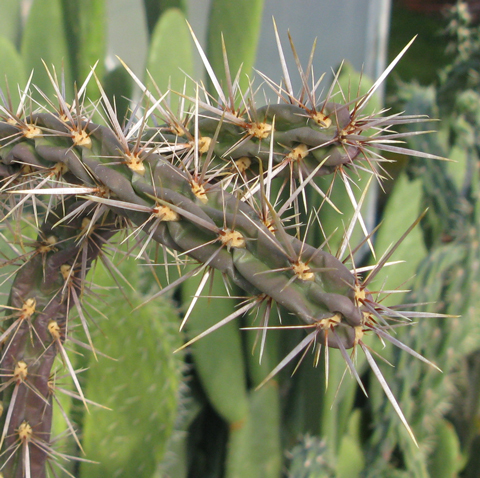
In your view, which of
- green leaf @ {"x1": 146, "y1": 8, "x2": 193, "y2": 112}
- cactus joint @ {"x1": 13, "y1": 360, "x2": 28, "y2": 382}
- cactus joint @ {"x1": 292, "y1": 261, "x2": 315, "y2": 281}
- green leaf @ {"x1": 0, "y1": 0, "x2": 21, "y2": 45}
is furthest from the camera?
green leaf @ {"x1": 0, "y1": 0, "x2": 21, "y2": 45}

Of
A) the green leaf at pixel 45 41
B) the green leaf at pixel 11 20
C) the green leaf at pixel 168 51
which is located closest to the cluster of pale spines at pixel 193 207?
the green leaf at pixel 168 51

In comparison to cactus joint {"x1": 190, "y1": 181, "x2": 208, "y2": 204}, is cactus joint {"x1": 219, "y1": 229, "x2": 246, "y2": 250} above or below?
below

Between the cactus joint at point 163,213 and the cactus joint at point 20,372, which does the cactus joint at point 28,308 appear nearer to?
the cactus joint at point 20,372

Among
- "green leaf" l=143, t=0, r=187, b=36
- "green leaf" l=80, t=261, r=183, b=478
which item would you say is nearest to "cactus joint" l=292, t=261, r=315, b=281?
"green leaf" l=80, t=261, r=183, b=478

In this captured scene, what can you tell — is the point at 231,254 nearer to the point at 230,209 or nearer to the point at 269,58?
the point at 230,209

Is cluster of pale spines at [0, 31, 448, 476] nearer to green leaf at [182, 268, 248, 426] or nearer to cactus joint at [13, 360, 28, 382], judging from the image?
cactus joint at [13, 360, 28, 382]

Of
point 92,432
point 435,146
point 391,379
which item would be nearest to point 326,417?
point 391,379
